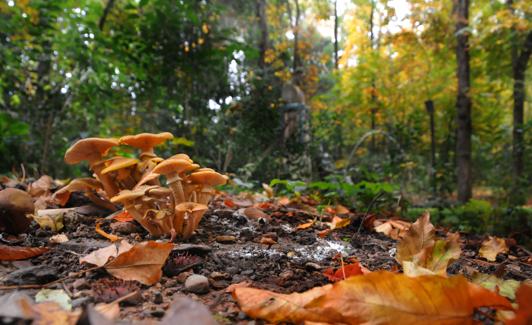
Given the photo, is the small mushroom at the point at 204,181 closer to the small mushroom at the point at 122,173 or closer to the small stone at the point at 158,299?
the small mushroom at the point at 122,173

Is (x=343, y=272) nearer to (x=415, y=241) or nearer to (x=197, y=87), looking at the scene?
(x=415, y=241)

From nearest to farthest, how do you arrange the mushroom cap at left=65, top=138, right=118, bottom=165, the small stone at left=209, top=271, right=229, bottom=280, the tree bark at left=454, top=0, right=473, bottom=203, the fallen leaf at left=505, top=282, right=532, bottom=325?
the fallen leaf at left=505, top=282, right=532, bottom=325 < the small stone at left=209, top=271, right=229, bottom=280 < the mushroom cap at left=65, top=138, right=118, bottom=165 < the tree bark at left=454, top=0, right=473, bottom=203

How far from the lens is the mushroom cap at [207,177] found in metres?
1.61

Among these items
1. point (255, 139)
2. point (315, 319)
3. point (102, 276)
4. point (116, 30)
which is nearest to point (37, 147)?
point (116, 30)

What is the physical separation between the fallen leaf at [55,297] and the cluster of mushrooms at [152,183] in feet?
1.39

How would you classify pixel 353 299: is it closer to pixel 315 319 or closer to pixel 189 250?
pixel 315 319

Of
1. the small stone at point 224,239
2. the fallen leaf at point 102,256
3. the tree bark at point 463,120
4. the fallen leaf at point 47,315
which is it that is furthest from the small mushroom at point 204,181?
the tree bark at point 463,120

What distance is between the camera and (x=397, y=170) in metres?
5.96

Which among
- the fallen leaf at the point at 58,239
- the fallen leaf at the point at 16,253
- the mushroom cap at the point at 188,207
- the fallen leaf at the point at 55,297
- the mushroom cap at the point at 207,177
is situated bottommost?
the fallen leaf at the point at 55,297

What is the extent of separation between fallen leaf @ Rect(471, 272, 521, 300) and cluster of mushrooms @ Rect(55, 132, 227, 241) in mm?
986

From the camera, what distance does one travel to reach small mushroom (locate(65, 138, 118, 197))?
160 centimetres

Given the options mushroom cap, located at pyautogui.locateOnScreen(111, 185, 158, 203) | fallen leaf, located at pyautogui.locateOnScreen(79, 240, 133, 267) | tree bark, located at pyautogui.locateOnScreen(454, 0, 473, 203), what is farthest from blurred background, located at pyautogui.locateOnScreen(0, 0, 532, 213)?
fallen leaf, located at pyautogui.locateOnScreen(79, 240, 133, 267)

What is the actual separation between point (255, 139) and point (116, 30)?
280 cm

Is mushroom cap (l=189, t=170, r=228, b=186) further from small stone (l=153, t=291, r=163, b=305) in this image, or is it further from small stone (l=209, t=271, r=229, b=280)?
small stone (l=153, t=291, r=163, b=305)
